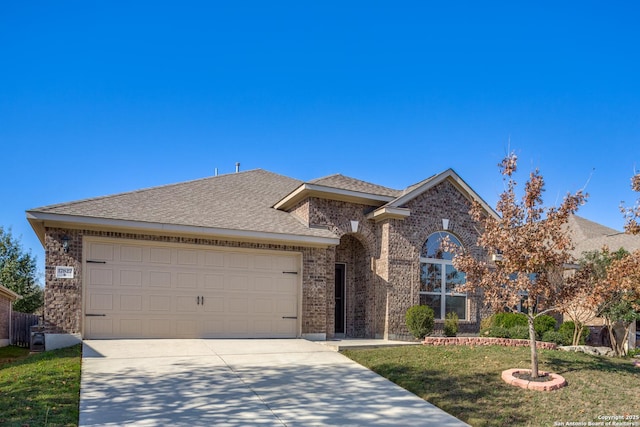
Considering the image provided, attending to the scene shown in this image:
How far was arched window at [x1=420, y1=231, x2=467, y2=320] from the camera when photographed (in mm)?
15719

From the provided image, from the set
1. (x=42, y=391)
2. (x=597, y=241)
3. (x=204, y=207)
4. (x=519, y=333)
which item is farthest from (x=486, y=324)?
(x=597, y=241)

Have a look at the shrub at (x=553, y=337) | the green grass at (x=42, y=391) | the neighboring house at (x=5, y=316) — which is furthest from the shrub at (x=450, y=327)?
the neighboring house at (x=5, y=316)

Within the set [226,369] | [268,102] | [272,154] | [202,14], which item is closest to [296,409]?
[226,369]

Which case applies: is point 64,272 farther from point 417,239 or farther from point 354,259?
point 417,239

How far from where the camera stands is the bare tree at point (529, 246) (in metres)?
8.85

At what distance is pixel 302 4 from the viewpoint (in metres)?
13.4

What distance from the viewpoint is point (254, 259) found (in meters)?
13.8

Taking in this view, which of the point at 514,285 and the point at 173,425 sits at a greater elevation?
the point at 514,285

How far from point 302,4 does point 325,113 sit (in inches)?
208

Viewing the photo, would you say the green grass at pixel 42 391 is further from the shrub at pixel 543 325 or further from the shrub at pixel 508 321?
the shrub at pixel 543 325

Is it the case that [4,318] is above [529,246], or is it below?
below

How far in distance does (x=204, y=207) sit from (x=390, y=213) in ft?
17.6

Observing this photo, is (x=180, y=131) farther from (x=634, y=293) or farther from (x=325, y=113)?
(x=634, y=293)

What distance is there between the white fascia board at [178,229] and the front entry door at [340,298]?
2.13 meters
